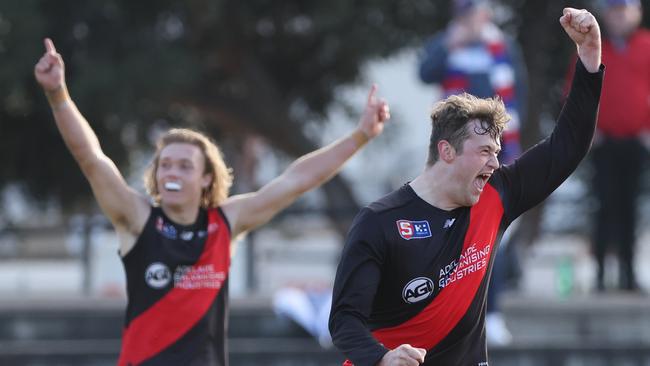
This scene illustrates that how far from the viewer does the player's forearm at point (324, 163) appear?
6750 mm

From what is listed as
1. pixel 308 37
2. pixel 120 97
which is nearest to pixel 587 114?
pixel 120 97

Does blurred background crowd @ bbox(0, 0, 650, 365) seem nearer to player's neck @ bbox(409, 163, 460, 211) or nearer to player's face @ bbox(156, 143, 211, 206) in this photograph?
player's face @ bbox(156, 143, 211, 206)

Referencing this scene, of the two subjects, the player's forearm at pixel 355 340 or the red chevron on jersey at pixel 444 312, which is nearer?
the player's forearm at pixel 355 340

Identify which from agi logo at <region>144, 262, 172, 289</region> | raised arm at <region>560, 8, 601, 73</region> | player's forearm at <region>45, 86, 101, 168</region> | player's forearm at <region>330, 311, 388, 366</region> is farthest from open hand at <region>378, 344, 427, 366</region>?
player's forearm at <region>45, 86, 101, 168</region>

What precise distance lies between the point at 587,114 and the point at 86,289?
8133 millimetres

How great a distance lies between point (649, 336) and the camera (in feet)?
35.1

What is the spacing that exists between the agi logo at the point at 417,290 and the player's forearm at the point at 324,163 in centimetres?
182

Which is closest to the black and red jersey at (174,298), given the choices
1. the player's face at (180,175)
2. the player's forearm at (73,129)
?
the player's face at (180,175)

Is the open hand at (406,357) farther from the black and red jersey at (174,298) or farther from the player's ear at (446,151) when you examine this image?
the black and red jersey at (174,298)

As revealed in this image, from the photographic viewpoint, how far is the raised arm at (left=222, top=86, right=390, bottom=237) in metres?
6.69

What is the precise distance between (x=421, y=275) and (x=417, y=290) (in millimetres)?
61

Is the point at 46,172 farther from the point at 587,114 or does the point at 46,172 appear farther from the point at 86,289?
the point at 587,114

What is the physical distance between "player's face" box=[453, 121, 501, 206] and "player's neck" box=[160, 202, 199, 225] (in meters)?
1.87

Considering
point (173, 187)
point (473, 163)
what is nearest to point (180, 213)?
point (173, 187)
